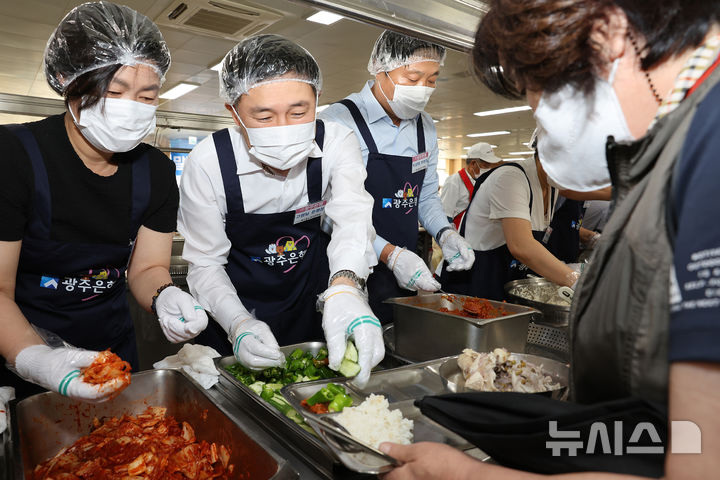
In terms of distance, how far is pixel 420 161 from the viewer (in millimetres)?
2773

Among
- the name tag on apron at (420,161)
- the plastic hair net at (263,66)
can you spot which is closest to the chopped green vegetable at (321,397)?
the plastic hair net at (263,66)

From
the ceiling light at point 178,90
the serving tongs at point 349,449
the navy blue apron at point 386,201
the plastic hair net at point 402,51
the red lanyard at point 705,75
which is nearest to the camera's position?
the red lanyard at point 705,75

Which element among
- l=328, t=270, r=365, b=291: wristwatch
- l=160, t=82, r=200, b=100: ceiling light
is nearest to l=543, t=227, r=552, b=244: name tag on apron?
l=328, t=270, r=365, b=291: wristwatch

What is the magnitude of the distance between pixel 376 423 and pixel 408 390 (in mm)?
349

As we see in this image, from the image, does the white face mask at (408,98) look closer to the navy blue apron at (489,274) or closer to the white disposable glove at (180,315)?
the navy blue apron at (489,274)

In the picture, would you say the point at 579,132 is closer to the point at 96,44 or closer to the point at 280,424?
the point at 280,424

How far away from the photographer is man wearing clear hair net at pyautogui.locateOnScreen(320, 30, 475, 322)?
8.11ft

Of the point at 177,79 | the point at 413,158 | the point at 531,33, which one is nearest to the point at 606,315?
the point at 531,33

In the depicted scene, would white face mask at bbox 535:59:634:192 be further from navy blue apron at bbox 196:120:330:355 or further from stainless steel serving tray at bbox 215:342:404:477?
navy blue apron at bbox 196:120:330:355

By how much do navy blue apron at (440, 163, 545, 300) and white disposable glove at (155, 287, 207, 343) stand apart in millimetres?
1906

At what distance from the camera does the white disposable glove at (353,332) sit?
4.66 ft

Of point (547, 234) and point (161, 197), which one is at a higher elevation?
point (161, 197)

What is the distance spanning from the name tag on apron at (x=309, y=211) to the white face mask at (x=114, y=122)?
70 cm

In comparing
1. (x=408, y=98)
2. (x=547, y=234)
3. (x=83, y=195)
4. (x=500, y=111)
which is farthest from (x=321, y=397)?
(x=500, y=111)
